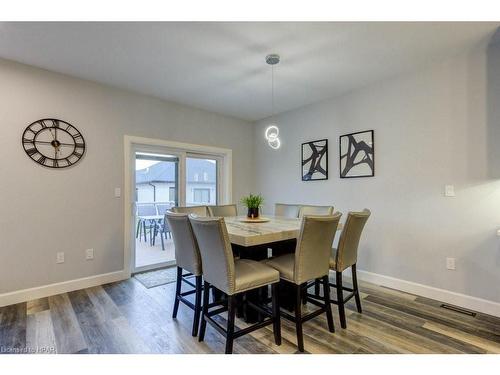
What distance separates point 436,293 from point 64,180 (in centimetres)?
430

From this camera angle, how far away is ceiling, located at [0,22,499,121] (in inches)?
80.8

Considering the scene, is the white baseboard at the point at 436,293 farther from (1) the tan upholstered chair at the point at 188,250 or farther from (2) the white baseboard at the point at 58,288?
(2) the white baseboard at the point at 58,288

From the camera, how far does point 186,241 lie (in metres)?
2.12

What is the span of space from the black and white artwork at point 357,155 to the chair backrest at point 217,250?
7.57 ft

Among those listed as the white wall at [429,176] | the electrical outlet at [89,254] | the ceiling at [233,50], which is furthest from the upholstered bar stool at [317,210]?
the electrical outlet at [89,254]

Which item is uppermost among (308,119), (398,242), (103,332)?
(308,119)

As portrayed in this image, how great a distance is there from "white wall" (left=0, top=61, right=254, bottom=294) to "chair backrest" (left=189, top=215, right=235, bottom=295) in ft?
6.39

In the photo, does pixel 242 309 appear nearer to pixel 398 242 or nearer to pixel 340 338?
pixel 340 338

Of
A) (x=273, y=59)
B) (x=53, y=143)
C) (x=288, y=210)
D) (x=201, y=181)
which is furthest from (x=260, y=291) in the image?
(x=53, y=143)

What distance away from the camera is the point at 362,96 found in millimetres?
3258

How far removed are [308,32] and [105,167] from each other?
109 inches

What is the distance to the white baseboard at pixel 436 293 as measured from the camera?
92.3 inches

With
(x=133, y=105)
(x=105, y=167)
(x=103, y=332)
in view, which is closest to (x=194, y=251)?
(x=103, y=332)

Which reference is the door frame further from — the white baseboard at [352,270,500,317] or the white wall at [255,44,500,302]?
the white baseboard at [352,270,500,317]
